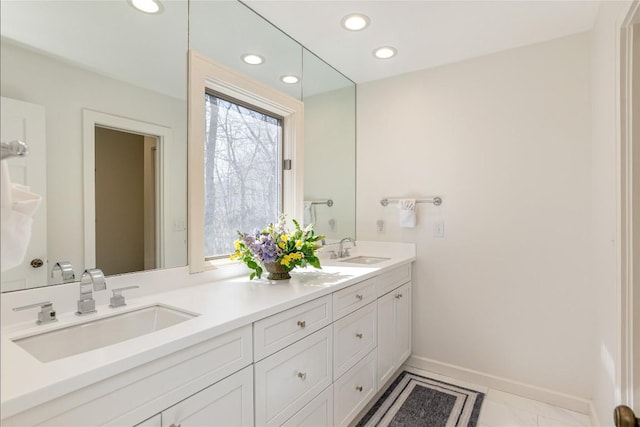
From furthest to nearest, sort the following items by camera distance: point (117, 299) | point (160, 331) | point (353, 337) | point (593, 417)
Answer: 1. point (593, 417)
2. point (353, 337)
3. point (117, 299)
4. point (160, 331)

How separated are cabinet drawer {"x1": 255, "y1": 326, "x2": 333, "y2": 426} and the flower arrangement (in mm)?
380

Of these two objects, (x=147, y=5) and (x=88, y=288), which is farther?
(x=147, y=5)

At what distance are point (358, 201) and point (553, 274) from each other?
1.50 metres

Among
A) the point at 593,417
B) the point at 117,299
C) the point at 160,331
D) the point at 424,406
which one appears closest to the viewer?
the point at 160,331

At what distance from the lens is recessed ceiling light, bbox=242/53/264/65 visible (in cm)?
197

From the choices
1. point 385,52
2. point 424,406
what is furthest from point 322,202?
point 424,406

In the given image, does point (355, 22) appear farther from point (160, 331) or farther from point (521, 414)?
point (521, 414)

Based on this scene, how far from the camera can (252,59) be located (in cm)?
200

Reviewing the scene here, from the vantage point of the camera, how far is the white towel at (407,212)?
2.57 meters

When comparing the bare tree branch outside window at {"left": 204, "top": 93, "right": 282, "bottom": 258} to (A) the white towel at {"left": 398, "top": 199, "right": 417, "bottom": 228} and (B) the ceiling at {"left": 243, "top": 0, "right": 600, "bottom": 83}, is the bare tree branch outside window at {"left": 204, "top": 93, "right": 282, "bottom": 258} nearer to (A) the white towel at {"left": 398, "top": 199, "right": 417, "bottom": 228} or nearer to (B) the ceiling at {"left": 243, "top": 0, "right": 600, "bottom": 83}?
(B) the ceiling at {"left": 243, "top": 0, "right": 600, "bottom": 83}

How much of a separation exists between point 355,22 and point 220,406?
2.05 meters

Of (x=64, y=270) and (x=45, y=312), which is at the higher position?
(x=64, y=270)

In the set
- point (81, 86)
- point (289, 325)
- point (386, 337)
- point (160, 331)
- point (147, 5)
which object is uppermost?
point (147, 5)

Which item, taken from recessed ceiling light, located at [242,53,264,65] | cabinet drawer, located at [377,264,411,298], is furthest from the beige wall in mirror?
cabinet drawer, located at [377,264,411,298]
